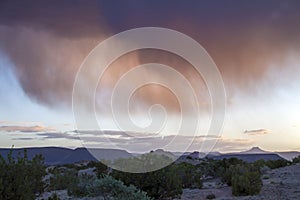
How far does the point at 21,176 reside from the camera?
967 centimetres

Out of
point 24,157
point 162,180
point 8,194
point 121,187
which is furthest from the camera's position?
point 162,180

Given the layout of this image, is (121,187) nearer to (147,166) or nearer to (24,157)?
(24,157)

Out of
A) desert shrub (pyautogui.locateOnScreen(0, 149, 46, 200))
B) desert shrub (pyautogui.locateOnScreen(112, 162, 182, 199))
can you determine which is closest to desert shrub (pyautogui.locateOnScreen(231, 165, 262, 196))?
desert shrub (pyautogui.locateOnScreen(112, 162, 182, 199))

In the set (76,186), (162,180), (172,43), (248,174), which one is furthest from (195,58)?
(76,186)

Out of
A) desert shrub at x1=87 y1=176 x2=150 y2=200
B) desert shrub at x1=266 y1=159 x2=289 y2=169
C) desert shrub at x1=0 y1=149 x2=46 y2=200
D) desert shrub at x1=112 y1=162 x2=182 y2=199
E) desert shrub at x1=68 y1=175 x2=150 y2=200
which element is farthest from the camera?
desert shrub at x1=266 y1=159 x2=289 y2=169

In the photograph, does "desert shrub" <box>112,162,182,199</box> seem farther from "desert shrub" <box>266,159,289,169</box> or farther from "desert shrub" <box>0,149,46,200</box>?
"desert shrub" <box>266,159,289,169</box>

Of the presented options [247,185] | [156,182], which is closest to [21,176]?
[156,182]

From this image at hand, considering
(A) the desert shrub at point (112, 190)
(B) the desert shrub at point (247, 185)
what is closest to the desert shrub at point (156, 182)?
(B) the desert shrub at point (247, 185)

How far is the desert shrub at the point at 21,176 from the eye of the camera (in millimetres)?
9312

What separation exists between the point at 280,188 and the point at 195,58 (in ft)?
36.6

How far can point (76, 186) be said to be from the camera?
2225 cm

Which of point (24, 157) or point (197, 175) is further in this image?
point (197, 175)

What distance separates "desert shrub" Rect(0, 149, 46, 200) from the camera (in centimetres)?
931

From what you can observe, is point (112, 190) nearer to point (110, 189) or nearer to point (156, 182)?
point (110, 189)
